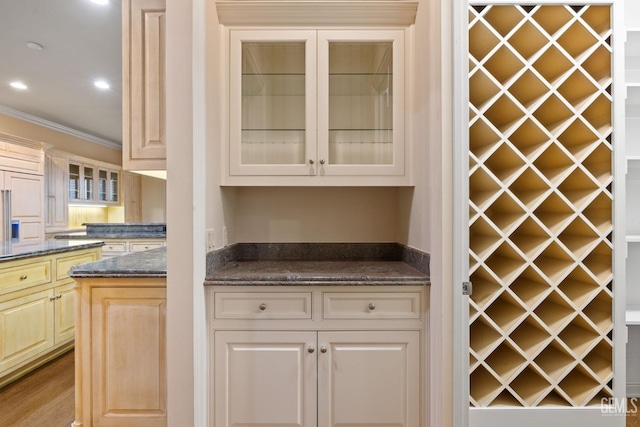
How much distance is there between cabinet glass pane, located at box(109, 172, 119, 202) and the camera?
22.4 feet

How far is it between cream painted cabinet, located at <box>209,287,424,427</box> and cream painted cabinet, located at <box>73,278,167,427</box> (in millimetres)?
380

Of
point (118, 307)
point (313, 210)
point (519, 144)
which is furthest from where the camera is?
point (313, 210)

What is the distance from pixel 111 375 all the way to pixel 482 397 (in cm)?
175

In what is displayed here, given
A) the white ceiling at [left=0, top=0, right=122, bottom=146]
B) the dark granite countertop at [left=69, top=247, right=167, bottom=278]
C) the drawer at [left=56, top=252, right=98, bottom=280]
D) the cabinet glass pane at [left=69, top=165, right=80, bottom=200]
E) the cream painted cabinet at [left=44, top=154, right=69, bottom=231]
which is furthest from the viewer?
the cabinet glass pane at [left=69, top=165, right=80, bottom=200]

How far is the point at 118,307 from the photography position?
1688mm

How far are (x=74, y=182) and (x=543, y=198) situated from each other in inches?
268

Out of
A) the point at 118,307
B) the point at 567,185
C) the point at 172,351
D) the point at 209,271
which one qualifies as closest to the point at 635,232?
the point at 567,185

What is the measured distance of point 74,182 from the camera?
19.1 feet

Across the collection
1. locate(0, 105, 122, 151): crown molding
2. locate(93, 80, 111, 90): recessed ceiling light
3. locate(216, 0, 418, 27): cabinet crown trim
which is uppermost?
locate(93, 80, 111, 90): recessed ceiling light

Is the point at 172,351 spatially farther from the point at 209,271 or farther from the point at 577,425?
the point at 577,425

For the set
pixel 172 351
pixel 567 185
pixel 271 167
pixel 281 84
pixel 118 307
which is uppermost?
pixel 281 84

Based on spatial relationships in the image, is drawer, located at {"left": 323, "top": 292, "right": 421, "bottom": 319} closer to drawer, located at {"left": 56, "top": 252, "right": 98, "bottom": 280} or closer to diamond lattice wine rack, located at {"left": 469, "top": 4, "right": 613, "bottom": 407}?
diamond lattice wine rack, located at {"left": 469, "top": 4, "right": 613, "bottom": 407}

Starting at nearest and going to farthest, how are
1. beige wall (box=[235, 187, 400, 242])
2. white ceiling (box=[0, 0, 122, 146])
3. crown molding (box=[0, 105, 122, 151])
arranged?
beige wall (box=[235, 187, 400, 242]) < white ceiling (box=[0, 0, 122, 146]) < crown molding (box=[0, 105, 122, 151])

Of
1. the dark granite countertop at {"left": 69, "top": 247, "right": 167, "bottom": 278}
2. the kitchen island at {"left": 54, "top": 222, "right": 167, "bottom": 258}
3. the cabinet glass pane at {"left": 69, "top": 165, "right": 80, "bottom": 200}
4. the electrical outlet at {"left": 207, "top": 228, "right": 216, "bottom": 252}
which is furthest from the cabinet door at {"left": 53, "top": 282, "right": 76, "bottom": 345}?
the cabinet glass pane at {"left": 69, "top": 165, "right": 80, "bottom": 200}
